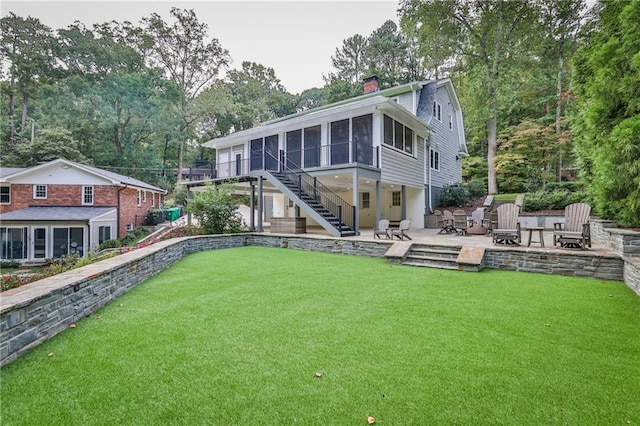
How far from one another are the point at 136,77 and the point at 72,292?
3190 centimetres

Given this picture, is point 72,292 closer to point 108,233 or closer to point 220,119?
point 108,233

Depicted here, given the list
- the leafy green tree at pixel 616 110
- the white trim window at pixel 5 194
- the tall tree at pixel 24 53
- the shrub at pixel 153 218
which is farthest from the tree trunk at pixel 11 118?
the leafy green tree at pixel 616 110

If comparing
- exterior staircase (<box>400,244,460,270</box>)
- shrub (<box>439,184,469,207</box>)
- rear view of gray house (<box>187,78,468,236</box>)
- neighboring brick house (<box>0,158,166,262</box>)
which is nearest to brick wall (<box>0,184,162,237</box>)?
neighboring brick house (<box>0,158,166,262</box>)

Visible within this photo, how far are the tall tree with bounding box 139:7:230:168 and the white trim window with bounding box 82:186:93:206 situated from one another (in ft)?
48.2

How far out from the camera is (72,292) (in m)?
3.71

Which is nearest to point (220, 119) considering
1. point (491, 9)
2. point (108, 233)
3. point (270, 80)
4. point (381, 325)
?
point (270, 80)

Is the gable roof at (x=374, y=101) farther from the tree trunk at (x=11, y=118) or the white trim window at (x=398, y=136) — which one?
the tree trunk at (x=11, y=118)

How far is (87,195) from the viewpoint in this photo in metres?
18.9

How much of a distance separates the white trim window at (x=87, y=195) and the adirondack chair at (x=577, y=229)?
23.3m

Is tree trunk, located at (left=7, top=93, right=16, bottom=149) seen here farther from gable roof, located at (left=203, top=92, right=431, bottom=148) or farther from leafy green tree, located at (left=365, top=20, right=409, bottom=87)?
leafy green tree, located at (left=365, top=20, right=409, bottom=87)

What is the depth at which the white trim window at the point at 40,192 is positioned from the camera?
17.9 meters

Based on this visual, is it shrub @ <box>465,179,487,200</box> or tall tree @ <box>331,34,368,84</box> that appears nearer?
shrub @ <box>465,179,487,200</box>

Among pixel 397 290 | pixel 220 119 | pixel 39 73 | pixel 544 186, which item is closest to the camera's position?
pixel 397 290

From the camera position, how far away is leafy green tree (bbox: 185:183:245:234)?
11.5 metres
